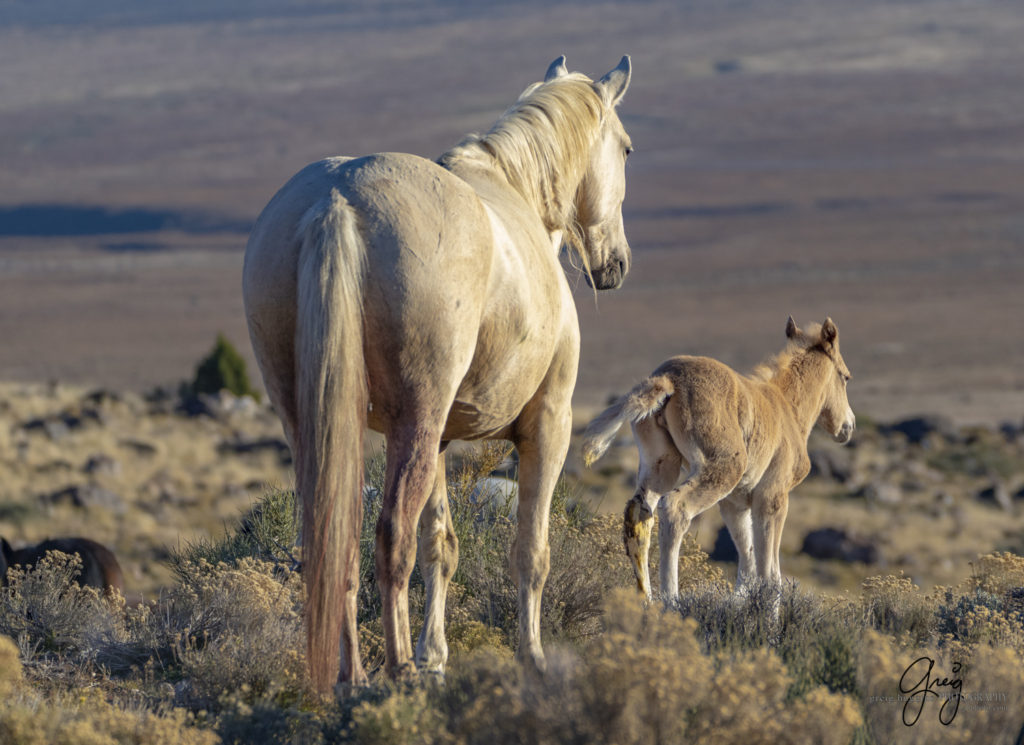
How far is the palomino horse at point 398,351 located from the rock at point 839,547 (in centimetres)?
1540

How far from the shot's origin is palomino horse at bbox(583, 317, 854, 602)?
7.19 m

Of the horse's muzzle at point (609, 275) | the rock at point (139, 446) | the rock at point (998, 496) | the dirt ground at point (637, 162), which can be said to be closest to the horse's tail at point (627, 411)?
the horse's muzzle at point (609, 275)

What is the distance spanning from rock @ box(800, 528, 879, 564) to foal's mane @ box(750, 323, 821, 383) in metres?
12.1

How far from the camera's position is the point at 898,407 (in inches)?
1437

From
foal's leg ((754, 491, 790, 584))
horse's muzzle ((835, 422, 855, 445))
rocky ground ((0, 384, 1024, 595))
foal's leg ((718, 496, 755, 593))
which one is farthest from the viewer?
rocky ground ((0, 384, 1024, 595))

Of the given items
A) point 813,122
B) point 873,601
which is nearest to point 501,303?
point 873,601

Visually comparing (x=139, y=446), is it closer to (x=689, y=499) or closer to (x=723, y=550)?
(x=723, y=550)

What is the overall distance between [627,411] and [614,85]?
5.77 feet

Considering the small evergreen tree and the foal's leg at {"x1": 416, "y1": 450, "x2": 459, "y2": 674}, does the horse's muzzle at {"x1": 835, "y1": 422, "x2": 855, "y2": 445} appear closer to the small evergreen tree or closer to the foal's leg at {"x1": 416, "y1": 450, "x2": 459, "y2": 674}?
the foal's leg at {"x1": 416, "y1": 450, "x2": 459, "y2": 674}

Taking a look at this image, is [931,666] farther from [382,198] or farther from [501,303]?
[382,198]

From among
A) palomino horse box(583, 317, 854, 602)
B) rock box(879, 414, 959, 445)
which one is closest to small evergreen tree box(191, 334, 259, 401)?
rock box(879, 414, 959, 445)

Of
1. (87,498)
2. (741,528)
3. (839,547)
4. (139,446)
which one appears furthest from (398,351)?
(139,446)

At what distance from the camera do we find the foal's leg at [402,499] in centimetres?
484

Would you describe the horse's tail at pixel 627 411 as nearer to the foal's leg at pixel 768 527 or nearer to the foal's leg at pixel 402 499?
the foal's leg at pixel 768 527
